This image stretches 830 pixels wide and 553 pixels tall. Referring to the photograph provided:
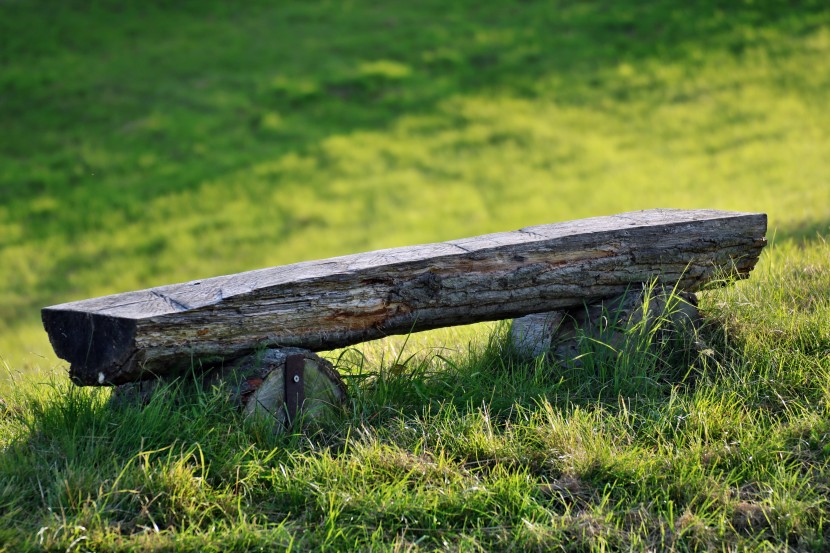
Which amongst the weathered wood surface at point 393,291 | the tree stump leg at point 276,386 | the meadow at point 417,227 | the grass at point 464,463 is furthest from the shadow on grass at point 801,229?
the tree stump leg at point 276,386

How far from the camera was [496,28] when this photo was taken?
1745 centimetres

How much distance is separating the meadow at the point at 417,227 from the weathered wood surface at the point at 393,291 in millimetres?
271

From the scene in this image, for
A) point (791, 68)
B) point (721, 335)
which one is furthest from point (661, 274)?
point (791, 68)

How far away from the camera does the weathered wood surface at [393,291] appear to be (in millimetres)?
3320

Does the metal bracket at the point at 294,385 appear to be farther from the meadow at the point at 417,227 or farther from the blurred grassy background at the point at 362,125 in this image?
the blurred grassy background at the point at 362,125

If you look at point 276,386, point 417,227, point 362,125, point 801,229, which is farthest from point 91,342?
point 362,125

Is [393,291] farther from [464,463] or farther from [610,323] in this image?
[610,323]

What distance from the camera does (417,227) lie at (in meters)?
12.1

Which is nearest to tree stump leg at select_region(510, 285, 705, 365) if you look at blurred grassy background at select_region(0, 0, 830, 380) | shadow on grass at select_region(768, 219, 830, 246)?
shadow on grass at select_region(768, 219, 830, 246)

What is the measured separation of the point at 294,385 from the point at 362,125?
1182 centimetres

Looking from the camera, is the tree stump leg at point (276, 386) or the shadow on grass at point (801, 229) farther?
the shadow on grass at point (801, 229)

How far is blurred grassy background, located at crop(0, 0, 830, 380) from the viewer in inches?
470

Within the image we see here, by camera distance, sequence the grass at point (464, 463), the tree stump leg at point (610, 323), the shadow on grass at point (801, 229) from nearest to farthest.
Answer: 1. the grass at point (464, 463)
2. the tree stump leg at point (610, 323)
3. the shadow on grass at point (801, 229)

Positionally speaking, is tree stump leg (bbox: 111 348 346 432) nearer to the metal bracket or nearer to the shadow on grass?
the metal bracket
